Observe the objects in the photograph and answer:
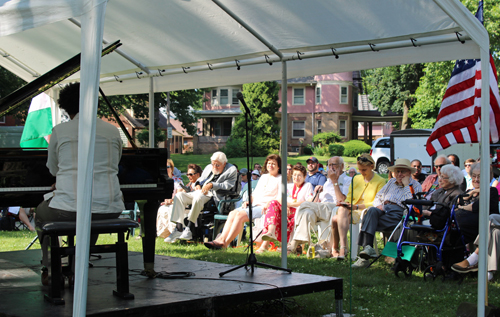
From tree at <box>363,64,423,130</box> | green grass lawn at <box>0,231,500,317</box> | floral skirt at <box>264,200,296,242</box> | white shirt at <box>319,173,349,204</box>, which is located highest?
tree at <box>363,64,423,130</box>

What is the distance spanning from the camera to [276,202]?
27.0ft

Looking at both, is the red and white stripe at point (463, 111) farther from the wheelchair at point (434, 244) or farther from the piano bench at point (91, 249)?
the piano bench at point (91, 249)

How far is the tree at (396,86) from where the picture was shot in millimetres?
35000

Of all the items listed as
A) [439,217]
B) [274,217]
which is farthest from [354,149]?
[439,217]

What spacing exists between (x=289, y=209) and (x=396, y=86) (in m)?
29.5

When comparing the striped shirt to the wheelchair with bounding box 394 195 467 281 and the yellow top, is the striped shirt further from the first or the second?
the wheelchair with bounding box 394 195 467 281

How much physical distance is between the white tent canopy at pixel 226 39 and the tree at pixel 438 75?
1499 cm

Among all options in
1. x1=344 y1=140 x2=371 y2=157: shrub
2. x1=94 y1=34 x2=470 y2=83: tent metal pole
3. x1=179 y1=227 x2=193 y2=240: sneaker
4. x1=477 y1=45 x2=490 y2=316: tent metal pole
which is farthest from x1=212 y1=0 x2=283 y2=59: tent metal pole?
x1=344 y1=140 x2=371 y2=157: shrub

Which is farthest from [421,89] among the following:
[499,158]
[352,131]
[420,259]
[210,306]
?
[210,306]

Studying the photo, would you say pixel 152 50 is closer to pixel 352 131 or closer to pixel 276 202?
pixel 276 202

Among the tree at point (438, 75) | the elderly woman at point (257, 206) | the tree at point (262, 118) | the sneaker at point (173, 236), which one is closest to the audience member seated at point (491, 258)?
the elderly woman at point (257, 206)

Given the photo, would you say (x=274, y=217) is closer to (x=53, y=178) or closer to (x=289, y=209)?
(x=289, y=209)

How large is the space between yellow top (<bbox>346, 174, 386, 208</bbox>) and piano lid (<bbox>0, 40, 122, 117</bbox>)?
4570 millimetres

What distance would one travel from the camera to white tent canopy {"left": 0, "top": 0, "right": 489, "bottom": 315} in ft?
10.5
